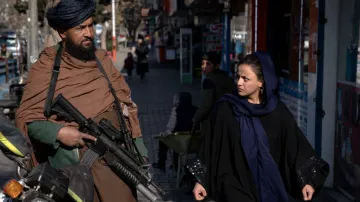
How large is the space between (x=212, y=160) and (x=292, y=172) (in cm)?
49

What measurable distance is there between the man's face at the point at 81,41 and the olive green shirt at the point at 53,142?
417 mm

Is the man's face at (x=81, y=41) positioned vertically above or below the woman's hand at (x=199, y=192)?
above

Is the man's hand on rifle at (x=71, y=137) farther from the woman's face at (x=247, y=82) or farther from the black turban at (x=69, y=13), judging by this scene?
the woman's face at (x=247, y=82)

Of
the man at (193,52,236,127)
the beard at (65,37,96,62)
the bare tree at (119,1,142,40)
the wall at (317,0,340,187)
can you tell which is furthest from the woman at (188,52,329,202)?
the bare tree at (119,1,142,40)

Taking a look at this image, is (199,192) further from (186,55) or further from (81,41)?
(186,55)

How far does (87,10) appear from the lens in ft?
11.5

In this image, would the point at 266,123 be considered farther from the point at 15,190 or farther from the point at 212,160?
the point at 15,190

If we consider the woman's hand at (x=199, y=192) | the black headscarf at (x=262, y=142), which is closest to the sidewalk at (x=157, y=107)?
the woman's hand at (x=199, y=192)

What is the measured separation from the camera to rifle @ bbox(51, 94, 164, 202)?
3398 millimetres

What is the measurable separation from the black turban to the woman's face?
39.2 inches

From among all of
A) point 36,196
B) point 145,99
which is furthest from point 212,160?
point 145,99

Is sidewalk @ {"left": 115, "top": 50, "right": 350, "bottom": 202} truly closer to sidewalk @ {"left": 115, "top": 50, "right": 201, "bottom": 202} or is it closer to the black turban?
sidewalk @ {"left": 115, "top": 50, "right": 201, "bottom": 202}

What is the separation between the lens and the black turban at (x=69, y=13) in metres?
3.44

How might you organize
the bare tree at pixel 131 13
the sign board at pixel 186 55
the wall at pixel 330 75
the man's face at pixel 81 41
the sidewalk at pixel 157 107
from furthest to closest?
the bare tree at pixel 131 13, the sign board at pixel 186 55, the sidewalk at pixel 157 107, the wall at pixel 330 75, the man's face at pixel 81 41
